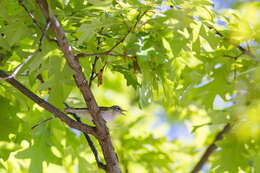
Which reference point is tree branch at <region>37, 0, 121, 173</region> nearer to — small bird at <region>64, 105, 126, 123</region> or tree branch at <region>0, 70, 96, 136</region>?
tree branch at <region>0, 70, 96, 136</region>

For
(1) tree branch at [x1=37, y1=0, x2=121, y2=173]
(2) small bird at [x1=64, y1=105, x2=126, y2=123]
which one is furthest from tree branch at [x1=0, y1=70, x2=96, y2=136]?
(2) small bird at [x1=64, y1=105, x2=126, y2=123]

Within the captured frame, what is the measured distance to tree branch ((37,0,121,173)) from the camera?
4.78ft

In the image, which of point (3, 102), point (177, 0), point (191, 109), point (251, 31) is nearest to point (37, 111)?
point (3, 102)

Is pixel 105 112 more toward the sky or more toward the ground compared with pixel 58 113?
more toward the ground

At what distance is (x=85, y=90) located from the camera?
5.06ft

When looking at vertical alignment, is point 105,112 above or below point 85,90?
below

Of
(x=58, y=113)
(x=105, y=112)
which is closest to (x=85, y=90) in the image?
(x=58, y=113)

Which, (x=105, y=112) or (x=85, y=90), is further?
(x=105, y=112)

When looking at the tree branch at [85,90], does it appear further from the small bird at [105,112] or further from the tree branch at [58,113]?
the small bird at [105,112]

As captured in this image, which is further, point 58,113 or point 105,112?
point 105,112

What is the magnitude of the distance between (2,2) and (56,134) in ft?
3.63

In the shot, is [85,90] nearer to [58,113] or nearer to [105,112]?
[58,113]

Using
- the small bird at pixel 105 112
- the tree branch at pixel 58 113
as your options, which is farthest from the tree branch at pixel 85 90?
the small bird at pixel 105 112

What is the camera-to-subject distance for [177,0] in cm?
148
